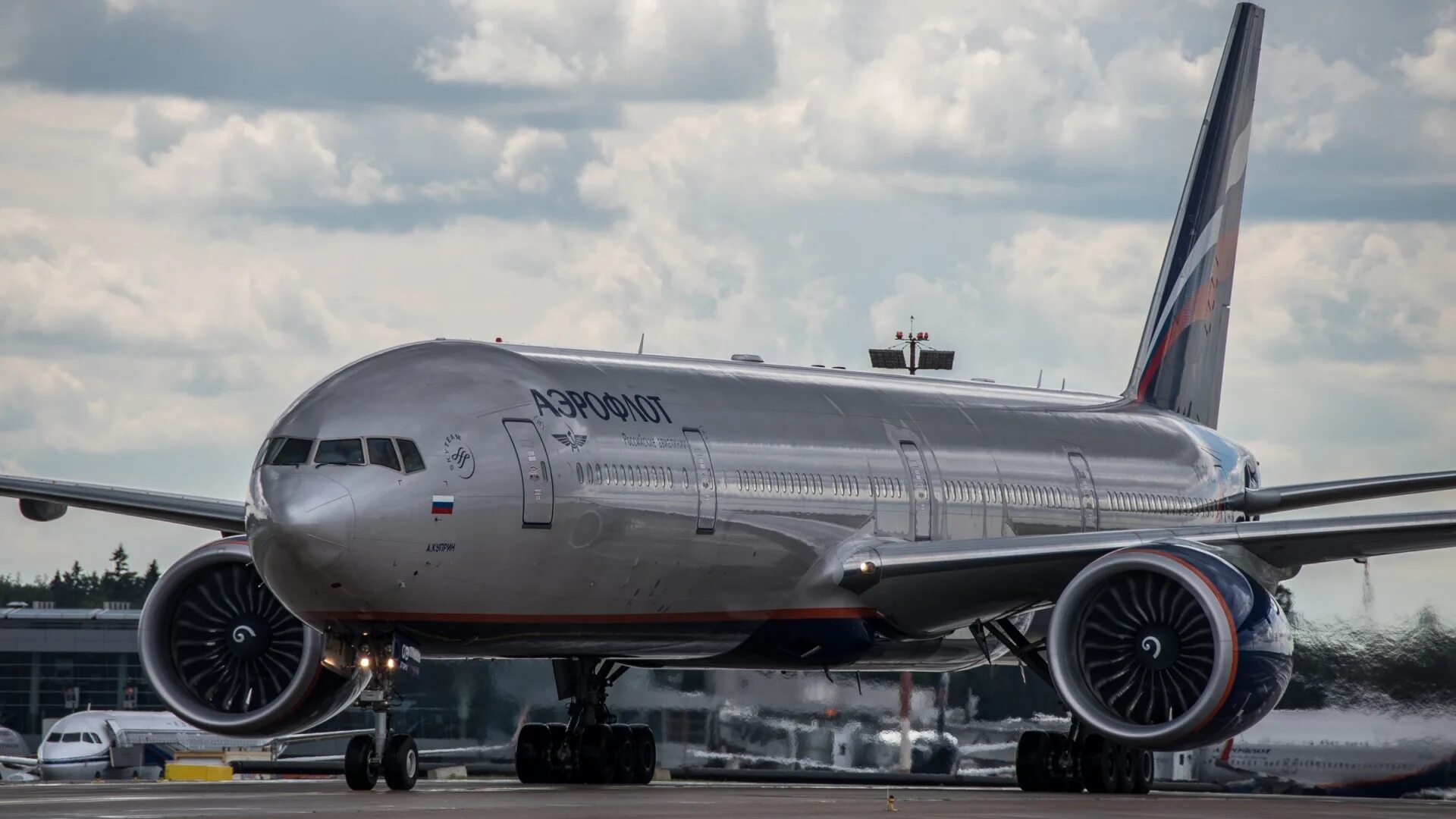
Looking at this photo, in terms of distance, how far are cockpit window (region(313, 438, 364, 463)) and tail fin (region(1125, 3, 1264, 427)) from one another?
14.0 meters

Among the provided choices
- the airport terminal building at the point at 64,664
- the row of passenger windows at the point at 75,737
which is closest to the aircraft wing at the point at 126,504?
the row of passenger windows at the point at 75,737

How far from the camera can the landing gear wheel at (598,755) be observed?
885 inches

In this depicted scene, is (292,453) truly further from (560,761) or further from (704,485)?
(560,761)

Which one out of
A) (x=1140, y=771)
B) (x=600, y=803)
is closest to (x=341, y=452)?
(x=600, y=803)

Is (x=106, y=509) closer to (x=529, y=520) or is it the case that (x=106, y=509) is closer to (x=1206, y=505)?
(x=529, y=520)

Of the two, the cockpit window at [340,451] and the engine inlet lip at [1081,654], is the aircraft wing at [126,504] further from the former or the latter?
the engine inlet lip at [1081,654]

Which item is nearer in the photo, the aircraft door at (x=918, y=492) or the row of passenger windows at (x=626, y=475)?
the row of passenger windows at (x=626, y=475)

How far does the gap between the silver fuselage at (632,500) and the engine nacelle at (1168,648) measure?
7.39 feet

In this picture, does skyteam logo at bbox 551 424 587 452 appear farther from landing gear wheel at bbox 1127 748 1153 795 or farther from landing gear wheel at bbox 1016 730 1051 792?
landing gear wheel at bbox 1127 748 1153 795

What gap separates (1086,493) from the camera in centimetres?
2611

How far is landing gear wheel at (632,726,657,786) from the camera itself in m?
22.8

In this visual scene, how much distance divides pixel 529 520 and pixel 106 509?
583 centimetres

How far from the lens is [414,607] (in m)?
18.6

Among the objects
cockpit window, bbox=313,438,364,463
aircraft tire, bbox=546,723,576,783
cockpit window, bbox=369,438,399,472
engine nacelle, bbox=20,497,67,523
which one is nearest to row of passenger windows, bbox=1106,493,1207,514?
aircraft tire, bbox=546,723,576,783
